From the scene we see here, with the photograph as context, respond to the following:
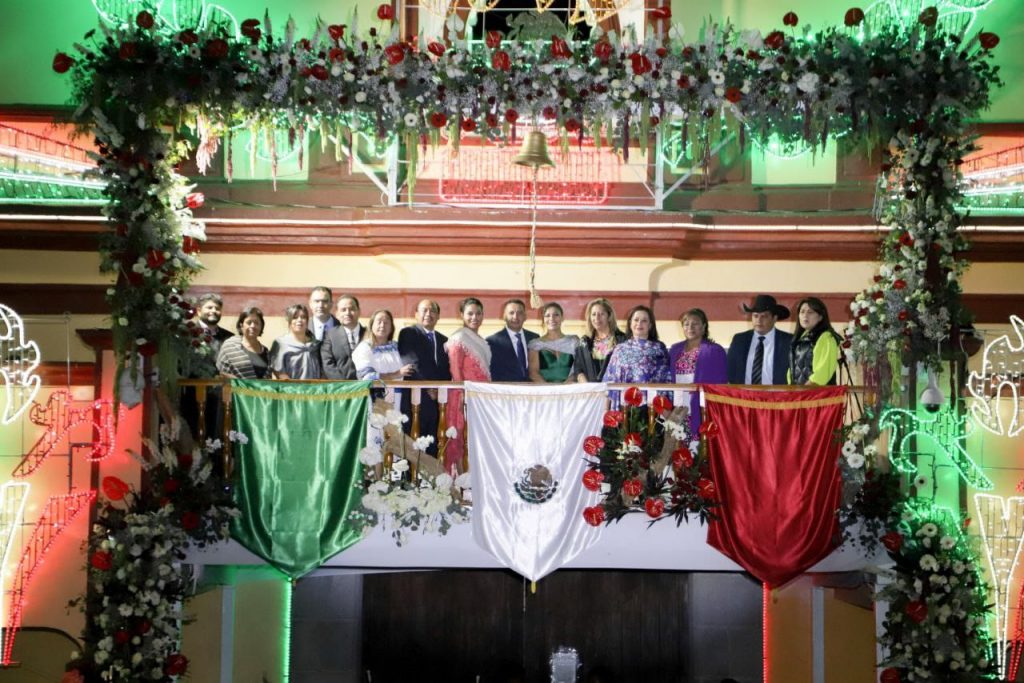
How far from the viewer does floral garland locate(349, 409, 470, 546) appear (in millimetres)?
9742

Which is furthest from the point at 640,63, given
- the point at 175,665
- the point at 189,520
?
the point at 175,665

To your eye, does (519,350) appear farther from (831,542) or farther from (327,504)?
(831,542)

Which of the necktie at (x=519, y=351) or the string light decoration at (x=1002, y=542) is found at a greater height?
the necktie at (x=519, y=351)

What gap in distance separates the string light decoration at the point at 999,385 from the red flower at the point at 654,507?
3.82m

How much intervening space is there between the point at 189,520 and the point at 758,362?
14.4 ft

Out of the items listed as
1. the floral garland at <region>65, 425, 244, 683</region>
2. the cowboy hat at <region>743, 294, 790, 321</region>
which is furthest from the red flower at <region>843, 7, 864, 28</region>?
the floral garland at <region>65, 425, 244, 683</region>

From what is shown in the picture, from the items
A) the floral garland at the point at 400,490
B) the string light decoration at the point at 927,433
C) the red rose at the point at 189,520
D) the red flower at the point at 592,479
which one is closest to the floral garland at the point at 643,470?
the red flower at the point at 592,479

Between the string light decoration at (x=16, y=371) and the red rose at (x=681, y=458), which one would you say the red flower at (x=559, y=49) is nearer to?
the red rose at (x=681, y=458)

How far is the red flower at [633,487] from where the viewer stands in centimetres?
959

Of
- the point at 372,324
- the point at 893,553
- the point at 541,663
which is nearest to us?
the point at 893,553

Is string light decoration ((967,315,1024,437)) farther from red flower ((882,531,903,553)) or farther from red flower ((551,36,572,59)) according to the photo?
red flower ((551,36,572,59))

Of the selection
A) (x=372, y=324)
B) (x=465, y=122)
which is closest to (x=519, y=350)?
(x=372, y=324)

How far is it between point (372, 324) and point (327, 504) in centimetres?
147

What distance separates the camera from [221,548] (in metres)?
9.93
